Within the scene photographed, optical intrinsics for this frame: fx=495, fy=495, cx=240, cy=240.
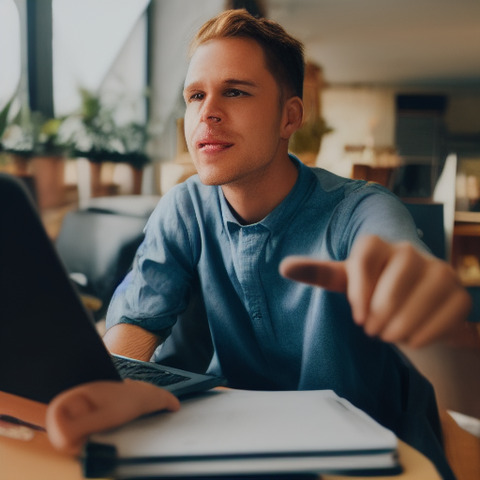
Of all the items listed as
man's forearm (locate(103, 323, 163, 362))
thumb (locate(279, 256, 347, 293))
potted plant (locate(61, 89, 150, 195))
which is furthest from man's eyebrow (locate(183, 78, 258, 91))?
potted plant (locate(61, 89, 150, 195))

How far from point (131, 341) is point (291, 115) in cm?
56

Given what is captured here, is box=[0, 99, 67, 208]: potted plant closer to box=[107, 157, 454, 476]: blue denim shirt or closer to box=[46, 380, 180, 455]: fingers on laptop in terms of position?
box=[107, 157, 454, 476]: blue denim shirt

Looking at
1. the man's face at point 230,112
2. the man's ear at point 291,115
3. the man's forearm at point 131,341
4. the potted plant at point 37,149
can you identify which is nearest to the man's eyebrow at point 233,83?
the man's face at point 230,112

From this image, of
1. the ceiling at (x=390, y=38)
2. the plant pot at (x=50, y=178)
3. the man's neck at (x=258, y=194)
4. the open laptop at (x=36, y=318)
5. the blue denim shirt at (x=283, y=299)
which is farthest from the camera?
the ceiling at (x=390, y=38)

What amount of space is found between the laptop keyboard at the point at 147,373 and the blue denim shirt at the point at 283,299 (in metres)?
0.29

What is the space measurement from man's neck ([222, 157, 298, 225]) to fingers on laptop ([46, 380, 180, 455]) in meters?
0.55

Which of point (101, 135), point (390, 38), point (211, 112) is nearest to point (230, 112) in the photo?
point (211, 112)

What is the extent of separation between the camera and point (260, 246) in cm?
92

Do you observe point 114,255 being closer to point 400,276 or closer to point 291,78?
point 291,78

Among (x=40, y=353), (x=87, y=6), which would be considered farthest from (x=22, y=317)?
(x=87, y=6)

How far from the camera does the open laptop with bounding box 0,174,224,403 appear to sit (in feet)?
1.22

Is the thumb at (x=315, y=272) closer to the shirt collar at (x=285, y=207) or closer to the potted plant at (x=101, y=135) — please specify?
the shirt collar at (x=285, y=207)

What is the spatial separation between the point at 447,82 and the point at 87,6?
11.1 feet

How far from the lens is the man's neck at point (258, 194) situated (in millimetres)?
964
